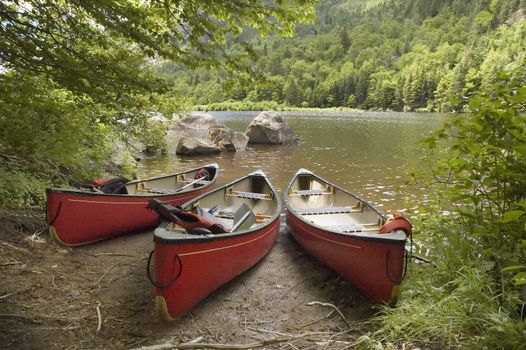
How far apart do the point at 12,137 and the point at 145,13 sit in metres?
2.84

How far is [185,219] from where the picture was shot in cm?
533

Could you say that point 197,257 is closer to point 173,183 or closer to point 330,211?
point 330,211

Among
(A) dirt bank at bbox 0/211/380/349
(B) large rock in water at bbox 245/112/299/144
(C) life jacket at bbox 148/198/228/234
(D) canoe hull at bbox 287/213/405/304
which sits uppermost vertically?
(B) large rock in water at bbox 245/112/299/144

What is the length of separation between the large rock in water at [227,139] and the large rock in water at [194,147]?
3.36 ft

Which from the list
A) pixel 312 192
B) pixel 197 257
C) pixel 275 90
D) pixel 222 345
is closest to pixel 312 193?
pixel 312 192

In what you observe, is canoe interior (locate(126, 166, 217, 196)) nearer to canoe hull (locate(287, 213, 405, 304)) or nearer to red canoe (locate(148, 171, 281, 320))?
red canoe (locate(148, 171, 281, 320))

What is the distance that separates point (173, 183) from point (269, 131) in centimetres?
1567

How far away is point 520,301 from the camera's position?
289 centimetres

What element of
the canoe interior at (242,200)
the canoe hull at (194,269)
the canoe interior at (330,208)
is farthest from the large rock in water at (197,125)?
the canoe hull at (194,269)

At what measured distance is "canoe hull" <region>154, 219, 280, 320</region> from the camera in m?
4.24

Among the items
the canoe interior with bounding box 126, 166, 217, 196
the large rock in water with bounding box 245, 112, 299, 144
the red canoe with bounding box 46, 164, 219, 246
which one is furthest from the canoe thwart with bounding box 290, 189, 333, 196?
the large rock in water with bounding box 245, 112, 299, 144

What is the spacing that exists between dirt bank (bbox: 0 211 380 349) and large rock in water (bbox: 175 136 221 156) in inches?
559

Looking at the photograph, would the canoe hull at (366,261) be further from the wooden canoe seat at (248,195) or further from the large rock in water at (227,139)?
the large rock in water at (227,139)

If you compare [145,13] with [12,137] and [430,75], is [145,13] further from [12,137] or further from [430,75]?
[430,75]
